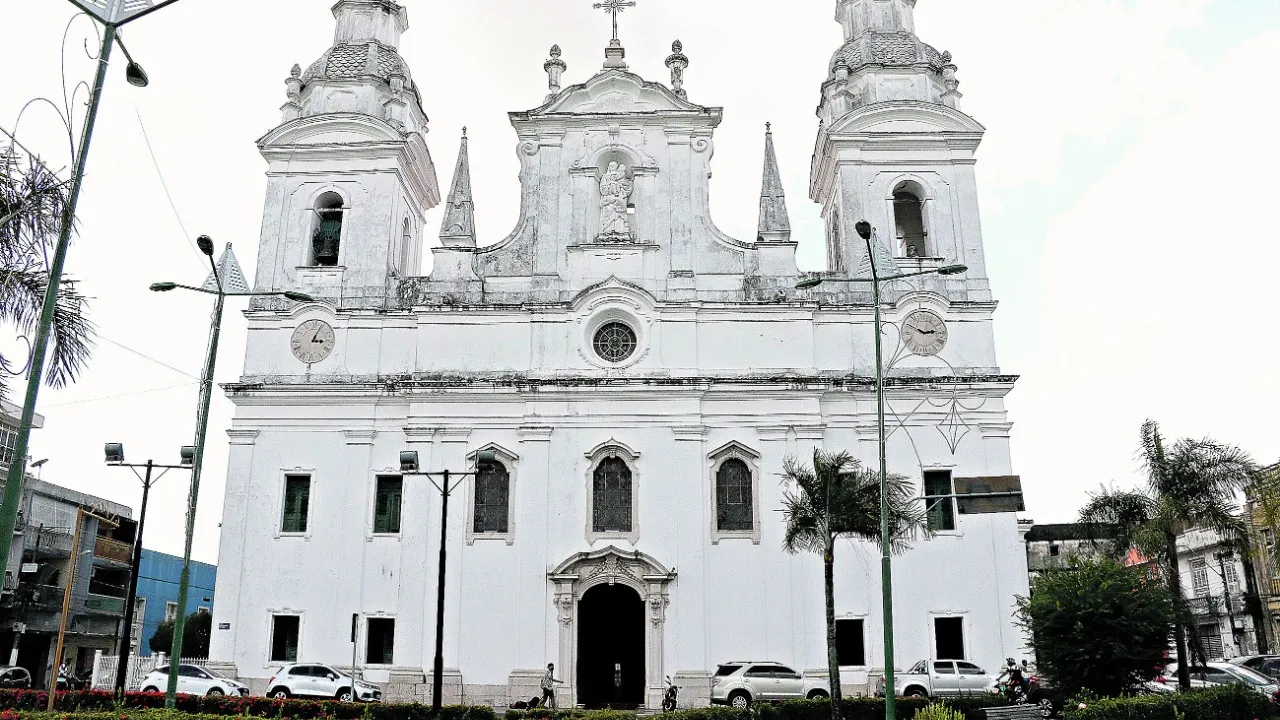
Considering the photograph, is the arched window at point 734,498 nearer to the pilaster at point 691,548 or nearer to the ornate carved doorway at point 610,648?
the pilaster at point 691,548

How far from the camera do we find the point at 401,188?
31.5 meters

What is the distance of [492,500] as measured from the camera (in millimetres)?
27812

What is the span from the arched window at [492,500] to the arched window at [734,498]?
18.6 ft

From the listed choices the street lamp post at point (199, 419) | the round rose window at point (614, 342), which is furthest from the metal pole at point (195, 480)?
the round rose window at point (614, 342)

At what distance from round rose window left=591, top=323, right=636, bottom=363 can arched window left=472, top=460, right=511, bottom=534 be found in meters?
4.21

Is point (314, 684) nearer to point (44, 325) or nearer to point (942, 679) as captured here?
point (942, 679)

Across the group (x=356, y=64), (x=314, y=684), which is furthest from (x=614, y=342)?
(x=356, y=64)

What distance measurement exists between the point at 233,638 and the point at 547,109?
17013 millimetres

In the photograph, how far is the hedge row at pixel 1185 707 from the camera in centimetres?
1652

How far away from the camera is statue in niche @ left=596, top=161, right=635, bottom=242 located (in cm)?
2956

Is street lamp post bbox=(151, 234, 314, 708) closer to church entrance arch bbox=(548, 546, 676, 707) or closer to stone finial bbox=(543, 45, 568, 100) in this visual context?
church entrance arch bbox=(548, 546, 676, 707)

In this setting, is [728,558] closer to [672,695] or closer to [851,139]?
[672,695]

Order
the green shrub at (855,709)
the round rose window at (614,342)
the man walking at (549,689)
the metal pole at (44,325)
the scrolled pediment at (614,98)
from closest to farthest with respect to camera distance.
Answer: the metal pole at (44,325), the green shrub at (855,709), the man walking at (549,689), the round rose window at (614,342), the scrolled pediment at (614,98)

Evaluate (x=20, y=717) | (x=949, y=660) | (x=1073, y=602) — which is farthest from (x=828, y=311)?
(x=20, y=717)
